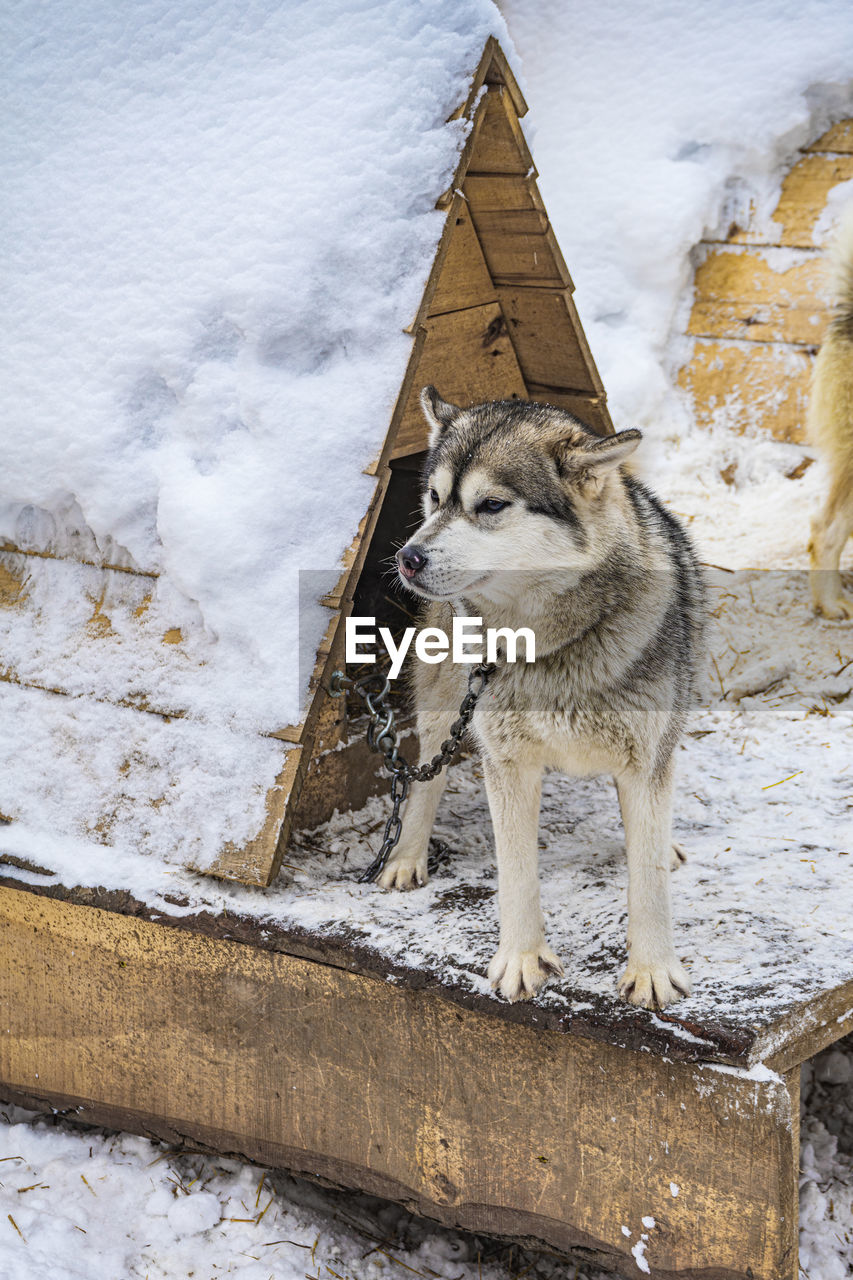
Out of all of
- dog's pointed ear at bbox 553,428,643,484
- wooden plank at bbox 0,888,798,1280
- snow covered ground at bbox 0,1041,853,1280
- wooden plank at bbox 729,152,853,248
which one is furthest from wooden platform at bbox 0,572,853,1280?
wooden plank at bbox 729,152,853,248

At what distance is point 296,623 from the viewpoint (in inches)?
92.9

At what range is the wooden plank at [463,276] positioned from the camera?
2.78 meters

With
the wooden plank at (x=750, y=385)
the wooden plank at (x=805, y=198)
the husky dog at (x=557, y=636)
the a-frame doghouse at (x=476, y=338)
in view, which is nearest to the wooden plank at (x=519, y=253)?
the a-frame doghouse at (x=476, y=338)

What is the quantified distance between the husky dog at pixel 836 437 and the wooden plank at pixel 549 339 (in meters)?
1.57

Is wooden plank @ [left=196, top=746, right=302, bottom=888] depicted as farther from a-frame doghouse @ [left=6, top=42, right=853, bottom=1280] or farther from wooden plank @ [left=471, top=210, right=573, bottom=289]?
wooden plank @ [left=471, top=210, right=573, bottom=289]

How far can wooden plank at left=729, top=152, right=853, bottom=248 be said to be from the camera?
194 inches

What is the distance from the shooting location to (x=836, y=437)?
4152mm

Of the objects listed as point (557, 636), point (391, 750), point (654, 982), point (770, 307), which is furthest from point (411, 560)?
point (770, 307)

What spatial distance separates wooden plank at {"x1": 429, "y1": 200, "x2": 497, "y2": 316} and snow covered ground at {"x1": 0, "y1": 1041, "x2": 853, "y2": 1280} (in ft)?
7.17

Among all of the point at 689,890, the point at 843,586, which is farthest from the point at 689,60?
the point at 689,890

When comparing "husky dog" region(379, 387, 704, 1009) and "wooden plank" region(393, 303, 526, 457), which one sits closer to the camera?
"husky dog" region(379, 387, 704, 1009)

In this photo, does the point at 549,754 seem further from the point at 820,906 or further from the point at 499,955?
the point at 820,906

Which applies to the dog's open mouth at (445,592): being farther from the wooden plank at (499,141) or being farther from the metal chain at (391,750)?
the wooden plank at (499,141)

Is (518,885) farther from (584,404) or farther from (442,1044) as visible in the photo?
(584,404)
